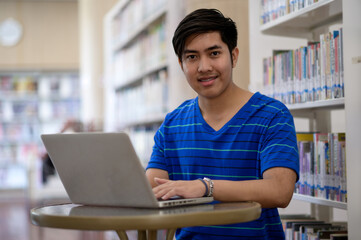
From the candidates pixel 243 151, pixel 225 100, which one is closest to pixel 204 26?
pixel 225 100

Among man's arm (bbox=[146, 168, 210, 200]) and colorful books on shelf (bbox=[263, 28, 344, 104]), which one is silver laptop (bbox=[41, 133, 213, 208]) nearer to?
man's arm (bbox=[146, 168, 210, 200])

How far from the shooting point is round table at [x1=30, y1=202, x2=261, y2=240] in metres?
1.23

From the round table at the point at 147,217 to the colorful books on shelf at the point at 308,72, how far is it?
89 cm

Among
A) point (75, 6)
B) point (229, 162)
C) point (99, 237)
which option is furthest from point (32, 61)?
point (229, 162)

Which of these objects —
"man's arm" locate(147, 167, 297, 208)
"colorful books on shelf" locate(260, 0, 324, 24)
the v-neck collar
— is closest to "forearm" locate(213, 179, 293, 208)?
"man's arm" locate(147, 167, 297, 208)

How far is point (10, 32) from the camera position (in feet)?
35.9

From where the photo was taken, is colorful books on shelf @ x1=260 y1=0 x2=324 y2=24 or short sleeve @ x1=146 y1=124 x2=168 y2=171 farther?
colorful books on shelf @ x1=260 y1=0 x2=324 y2=24

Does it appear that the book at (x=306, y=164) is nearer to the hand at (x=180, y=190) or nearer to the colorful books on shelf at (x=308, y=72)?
the colorful books on shelf at (x=308, y=72)

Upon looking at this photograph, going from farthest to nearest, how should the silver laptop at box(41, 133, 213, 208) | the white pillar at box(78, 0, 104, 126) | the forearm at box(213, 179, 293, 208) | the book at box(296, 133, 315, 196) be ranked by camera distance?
the white pillar at box(78, 0, 104, 126), the book at box(296, 133, 315, 196), the forearm at box(213, 179, 293, 208), the silver laptop at box(41, 133, 213, 208)

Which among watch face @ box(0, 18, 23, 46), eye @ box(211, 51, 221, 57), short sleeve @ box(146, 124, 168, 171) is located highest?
watch face @ box(0, 18, 23, 46)

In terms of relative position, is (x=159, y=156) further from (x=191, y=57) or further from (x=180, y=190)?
(x=180, y=190)

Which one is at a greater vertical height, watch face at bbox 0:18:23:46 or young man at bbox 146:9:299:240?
watch face at bbox 0:18:23:46

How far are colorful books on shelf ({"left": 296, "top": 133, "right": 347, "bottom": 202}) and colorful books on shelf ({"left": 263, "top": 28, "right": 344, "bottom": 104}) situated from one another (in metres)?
0.17

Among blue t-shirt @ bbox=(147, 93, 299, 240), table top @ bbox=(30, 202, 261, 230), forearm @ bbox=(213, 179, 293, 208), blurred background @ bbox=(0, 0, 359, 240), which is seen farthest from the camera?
blurred background @ bbox=(0, 0, 359, 240)
